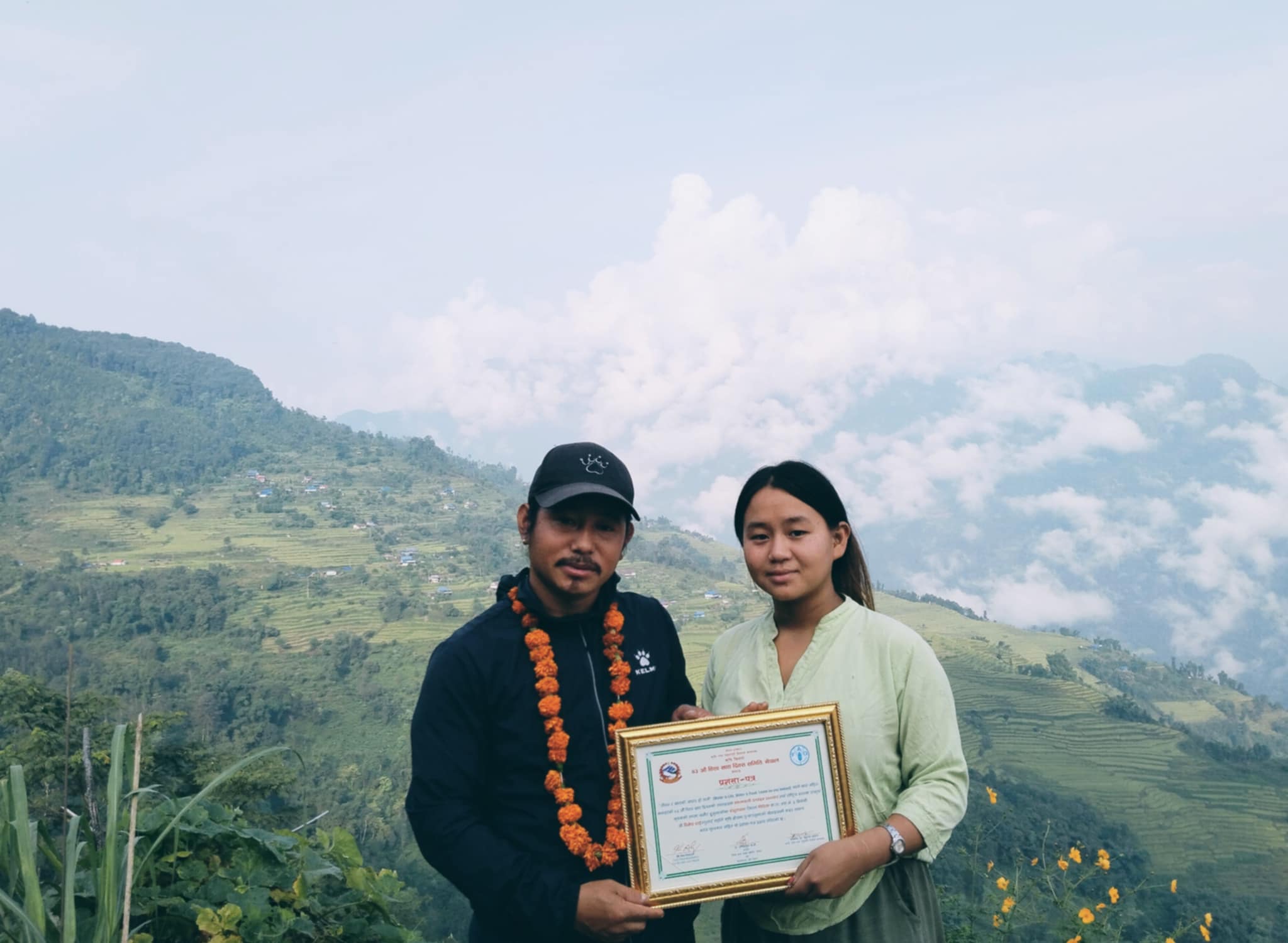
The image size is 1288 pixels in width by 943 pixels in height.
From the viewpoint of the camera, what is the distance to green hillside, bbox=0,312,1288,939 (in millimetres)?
39438

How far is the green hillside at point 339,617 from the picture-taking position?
39438mm

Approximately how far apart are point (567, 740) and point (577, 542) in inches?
20.6

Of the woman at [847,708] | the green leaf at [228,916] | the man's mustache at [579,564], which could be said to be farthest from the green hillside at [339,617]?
the woman at [847,708]

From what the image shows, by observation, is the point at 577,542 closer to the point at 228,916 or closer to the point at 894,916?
the point at 894,916

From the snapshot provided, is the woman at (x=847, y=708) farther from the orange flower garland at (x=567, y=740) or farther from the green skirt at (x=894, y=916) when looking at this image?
the orange flower garland at (x=567, y=740)

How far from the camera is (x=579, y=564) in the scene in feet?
7.93

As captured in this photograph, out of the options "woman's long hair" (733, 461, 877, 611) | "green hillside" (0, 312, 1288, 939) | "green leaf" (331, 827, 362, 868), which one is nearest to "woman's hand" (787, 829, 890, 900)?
"woman's long hair" (733, 461, 877, 611)

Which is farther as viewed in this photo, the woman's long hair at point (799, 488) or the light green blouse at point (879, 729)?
the woman's long hair at point (799, 488)

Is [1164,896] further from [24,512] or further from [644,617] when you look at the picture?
[24,512]

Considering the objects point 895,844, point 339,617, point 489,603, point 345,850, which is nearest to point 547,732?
point 895,844

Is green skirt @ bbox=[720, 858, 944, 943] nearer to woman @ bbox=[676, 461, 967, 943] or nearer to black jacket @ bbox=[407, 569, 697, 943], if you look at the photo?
woman @ bbox=[676, 461, 967, 943]

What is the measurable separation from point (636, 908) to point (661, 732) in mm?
412

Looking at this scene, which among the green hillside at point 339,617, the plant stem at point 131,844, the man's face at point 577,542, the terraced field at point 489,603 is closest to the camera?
the plant stem at point 131,844

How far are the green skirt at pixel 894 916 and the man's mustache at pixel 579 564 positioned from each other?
42.5 inches
